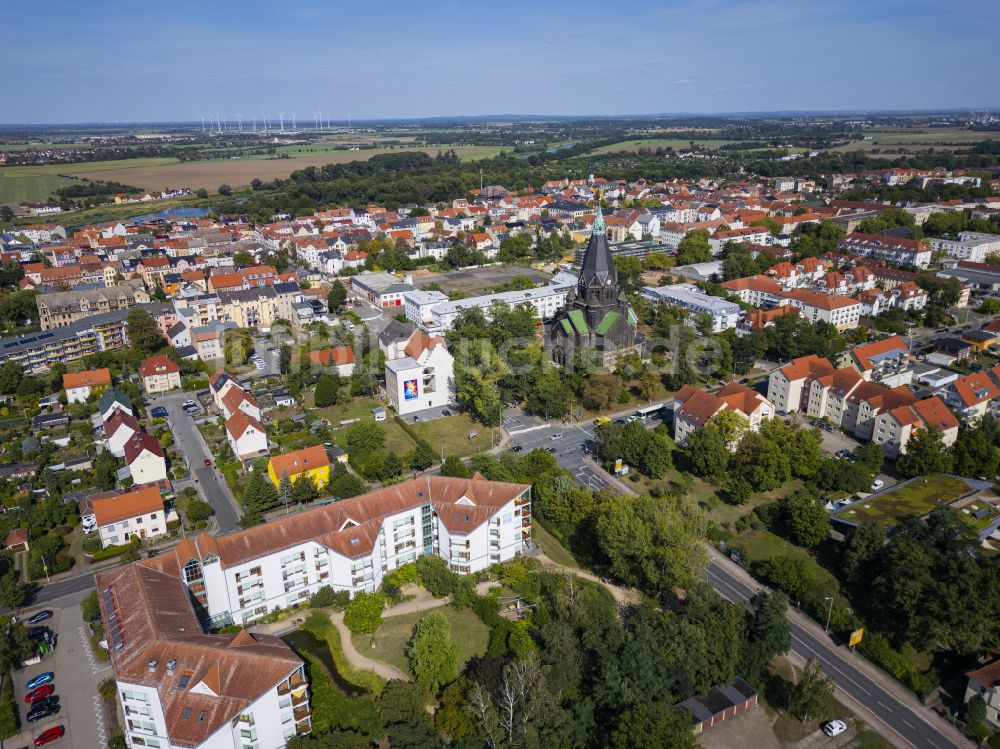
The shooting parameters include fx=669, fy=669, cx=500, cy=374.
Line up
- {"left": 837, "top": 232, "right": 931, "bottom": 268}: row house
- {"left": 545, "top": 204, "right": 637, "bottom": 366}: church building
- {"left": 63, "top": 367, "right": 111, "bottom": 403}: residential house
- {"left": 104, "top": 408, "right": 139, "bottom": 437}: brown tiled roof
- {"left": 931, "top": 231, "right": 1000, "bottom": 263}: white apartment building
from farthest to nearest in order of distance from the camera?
{"left": 931, "top": 231, "right": 1000, "bottom": 263}: white apartment building
{"left": 837, "top": 232, "right": 931, "bottom": 268}: row house
{"left": 545, "top": 204, "right": 637, "bottom": 366}: church building
{"left": 63, "top": 367, "right": 111, "bottom": 403}: residential house
{"left": 104, "top": 408, "right": 139, "bottom": 437}: brown tiled roof

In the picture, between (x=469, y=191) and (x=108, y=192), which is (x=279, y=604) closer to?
(x=469, y=191)

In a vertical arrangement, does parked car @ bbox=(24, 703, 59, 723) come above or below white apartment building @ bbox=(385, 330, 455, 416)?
below

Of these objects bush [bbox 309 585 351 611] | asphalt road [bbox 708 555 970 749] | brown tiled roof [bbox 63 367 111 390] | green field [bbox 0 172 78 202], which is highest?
green field [bbox 0 172 78 202]

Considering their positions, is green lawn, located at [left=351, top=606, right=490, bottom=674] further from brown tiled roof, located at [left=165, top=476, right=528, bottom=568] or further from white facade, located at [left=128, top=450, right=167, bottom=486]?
white facade, located at [left=128, top=450, right=167, bottom=486]

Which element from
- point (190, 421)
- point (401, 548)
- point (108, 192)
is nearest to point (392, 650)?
point (401, 548)

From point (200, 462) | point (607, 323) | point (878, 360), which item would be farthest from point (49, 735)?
point (878, 360)

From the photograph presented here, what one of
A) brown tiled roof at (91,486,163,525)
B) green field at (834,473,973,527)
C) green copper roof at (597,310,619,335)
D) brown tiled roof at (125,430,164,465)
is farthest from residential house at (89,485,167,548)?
green field at (834,473,973,527)
